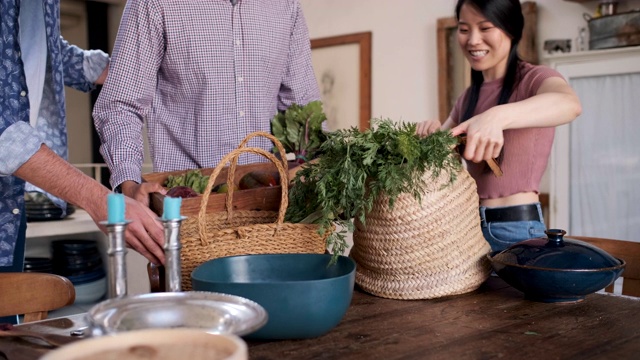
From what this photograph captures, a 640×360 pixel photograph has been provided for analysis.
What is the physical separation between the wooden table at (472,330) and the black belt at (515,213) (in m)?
0.42

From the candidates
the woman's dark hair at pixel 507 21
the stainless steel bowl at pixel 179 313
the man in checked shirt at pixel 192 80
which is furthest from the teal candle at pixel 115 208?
the woman's dark hair at pixel 507 21

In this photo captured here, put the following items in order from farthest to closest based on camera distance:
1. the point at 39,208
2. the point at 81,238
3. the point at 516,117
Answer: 1. the point at 81,238
2. the point at 39,208
3. the point at 516,117

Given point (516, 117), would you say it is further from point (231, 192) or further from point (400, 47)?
point (400, 47)

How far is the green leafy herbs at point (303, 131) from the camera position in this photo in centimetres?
193

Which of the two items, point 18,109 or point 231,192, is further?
point 18,109

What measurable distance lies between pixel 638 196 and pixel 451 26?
61.2 inches

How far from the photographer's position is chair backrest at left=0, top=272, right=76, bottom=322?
152 cm

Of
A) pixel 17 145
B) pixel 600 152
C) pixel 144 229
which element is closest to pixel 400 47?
pixel 600 152

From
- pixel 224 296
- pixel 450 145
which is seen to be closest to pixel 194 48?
pixel 450 145

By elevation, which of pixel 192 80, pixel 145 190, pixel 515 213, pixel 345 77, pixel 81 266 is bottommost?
pixel 81 266

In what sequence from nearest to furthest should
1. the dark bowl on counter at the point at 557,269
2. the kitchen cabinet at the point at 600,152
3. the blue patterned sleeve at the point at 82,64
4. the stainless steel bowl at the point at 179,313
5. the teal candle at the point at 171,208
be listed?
the stainless steel bowl at the point at 179,313 < the teal candle at the point at 171,208 < the dark bowl on counter at the point at 557,269 < the blue patterned sleeve at the point at 82,64 < the kitchen cabinet at the point at 600,152

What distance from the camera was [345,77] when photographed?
527cm

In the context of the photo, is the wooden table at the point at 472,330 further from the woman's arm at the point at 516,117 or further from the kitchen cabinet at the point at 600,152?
the kitchen cabinet at the point at 600,152

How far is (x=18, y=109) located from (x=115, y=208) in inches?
33.7
